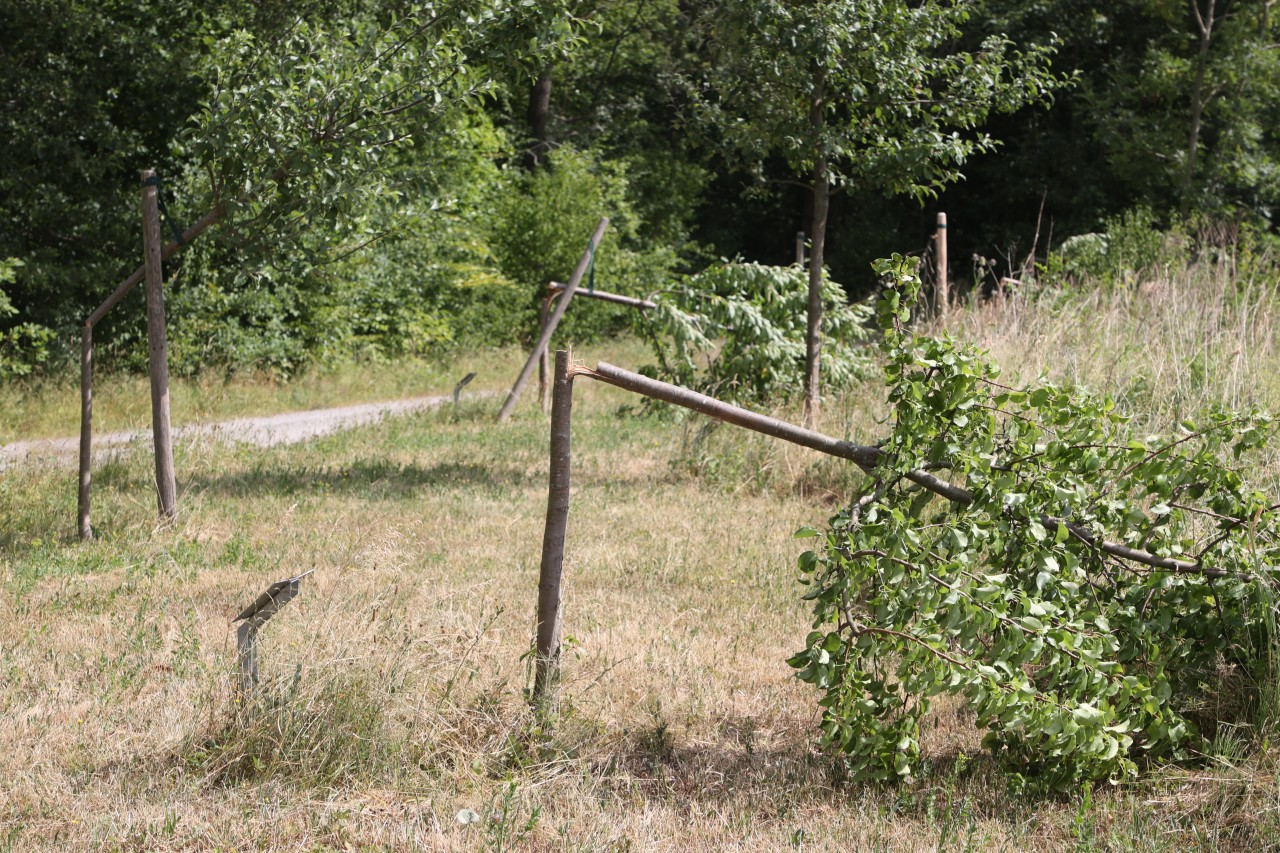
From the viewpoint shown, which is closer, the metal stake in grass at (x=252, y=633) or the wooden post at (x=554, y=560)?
the metal stake in grass at (x=252, y=633)

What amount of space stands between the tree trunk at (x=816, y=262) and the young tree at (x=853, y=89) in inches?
0.4

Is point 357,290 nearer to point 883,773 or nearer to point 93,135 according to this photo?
point 93,135

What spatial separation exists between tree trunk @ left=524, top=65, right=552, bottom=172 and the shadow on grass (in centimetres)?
1705

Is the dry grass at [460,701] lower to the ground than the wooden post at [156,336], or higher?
lower

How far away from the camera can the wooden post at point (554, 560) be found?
381 cm

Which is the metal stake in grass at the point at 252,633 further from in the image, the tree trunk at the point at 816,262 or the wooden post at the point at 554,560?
the tree trunk at the point at 816,262

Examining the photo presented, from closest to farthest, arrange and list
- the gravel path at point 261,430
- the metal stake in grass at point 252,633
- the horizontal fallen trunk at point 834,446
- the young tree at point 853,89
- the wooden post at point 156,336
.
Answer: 1. the metal stake in grass at point 252,633
2. the horizontal fallen trunk at point 834,446
3. the wooden post at point 156,336
4. the young tree at point 853,89
5. the gravel path at point 261,430

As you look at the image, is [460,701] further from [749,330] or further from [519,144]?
[519,144]

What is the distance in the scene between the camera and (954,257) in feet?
92.4

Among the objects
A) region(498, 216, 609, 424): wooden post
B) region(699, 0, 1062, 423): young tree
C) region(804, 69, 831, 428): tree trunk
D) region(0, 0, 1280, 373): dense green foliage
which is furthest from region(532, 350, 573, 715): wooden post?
region(498, 216, 609, 424): wooden post

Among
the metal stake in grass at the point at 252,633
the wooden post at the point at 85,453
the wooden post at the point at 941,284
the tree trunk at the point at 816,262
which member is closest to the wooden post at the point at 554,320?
the tree trunk at the point at 816,262

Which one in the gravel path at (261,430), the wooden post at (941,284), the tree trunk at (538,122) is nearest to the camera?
the gravel path at (261,430)

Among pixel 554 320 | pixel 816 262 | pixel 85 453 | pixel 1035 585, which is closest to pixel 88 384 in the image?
pixel 85 453

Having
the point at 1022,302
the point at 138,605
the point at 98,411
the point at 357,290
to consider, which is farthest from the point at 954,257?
the point at 138,605
